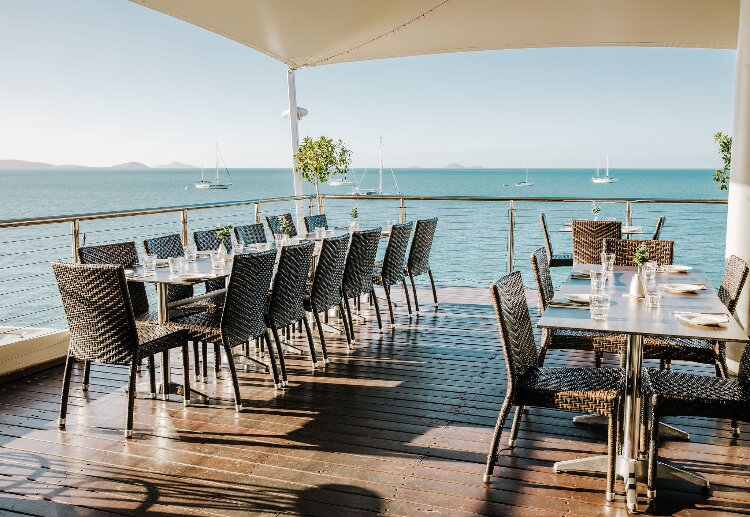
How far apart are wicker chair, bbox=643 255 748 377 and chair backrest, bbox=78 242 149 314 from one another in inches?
142

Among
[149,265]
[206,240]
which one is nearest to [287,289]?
[149,265]

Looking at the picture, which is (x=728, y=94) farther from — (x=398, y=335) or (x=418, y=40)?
(x=398, y=335)

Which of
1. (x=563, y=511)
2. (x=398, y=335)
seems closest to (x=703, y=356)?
(x=563, y=511)

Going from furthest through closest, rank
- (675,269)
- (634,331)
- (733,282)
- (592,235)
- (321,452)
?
(592,235)
(675,269)
(733,282)
(321,452)
(634,331)

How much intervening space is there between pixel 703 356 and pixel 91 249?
4.14 m

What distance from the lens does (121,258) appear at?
16.5 ft

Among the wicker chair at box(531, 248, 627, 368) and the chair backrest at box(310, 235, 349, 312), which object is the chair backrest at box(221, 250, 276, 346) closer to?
the chair backrest at box(310, 235, 349, 312)

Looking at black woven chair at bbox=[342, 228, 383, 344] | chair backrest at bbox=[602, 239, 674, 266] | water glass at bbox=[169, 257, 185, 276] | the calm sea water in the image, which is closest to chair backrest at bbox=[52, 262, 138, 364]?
water glass at bbox=[169, 257, 185, 276]

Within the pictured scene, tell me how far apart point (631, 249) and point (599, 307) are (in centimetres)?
220

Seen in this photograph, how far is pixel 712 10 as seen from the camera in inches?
257

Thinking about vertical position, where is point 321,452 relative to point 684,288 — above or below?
below

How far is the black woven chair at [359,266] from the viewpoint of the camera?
567 cm

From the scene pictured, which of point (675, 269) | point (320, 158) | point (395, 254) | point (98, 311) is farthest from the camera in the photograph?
point (320, 158)

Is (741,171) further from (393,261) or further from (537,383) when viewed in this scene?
(393,261)
